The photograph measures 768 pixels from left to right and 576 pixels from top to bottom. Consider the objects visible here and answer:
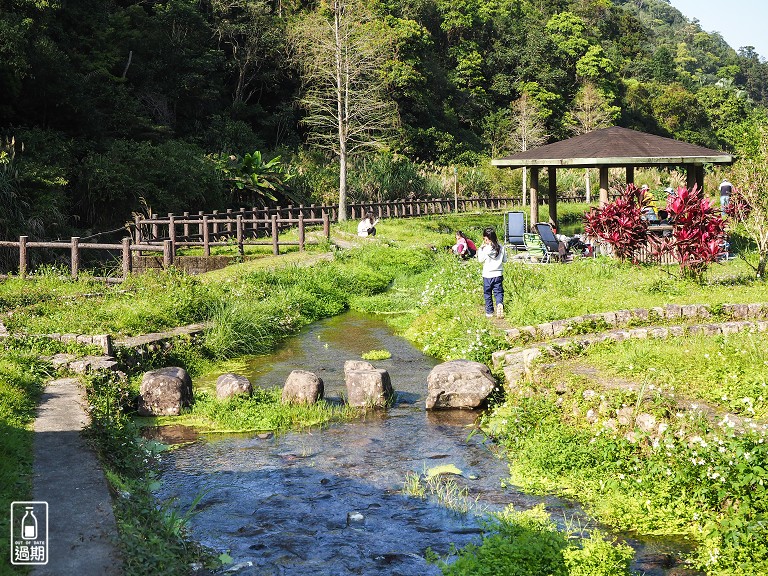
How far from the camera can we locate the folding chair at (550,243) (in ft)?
65.0

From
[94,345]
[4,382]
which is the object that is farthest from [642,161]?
[4,382]

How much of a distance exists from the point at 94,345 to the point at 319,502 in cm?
515

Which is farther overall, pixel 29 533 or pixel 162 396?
pixel 162 396

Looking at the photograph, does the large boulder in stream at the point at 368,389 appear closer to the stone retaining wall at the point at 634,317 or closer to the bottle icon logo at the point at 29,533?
the stone retaining wall at the point at 634,317

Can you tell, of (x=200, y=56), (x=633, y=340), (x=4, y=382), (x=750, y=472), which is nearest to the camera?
(x=750, y=472)

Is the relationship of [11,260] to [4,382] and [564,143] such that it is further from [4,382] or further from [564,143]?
[564,143]

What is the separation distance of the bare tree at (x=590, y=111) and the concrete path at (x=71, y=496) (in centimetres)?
5393

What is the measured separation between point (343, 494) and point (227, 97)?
125 ft

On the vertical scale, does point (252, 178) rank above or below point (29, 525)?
above

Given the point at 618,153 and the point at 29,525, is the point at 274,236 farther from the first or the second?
the point at 29,525

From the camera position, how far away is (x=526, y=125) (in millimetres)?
53438

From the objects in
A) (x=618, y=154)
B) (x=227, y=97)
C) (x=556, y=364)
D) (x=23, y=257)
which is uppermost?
(x=227, y=97)

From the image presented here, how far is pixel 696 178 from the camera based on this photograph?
22.9 meters

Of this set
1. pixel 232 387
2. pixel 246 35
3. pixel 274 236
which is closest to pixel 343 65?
pixel 246 35
